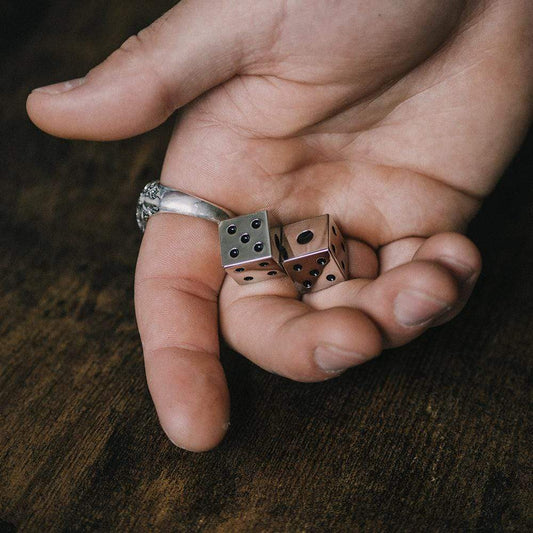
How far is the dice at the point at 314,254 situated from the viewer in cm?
132

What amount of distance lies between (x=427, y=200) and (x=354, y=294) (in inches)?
17.1

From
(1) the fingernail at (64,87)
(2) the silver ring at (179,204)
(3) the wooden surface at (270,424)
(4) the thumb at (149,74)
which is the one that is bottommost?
(3) the wooden surface at (270,424)

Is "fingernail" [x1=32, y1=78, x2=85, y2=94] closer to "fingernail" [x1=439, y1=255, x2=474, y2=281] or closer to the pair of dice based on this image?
the pair of dice

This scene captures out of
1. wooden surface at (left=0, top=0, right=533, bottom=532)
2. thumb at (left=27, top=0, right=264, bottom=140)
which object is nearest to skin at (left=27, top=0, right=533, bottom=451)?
thumb at (left=27, top=0, right=264, bottom=140)

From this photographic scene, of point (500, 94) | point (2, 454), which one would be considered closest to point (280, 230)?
point (500, 94)

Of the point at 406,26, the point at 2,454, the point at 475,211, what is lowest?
the point at 475,211

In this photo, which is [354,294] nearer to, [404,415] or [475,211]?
[404,415]

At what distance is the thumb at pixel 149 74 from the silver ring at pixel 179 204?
0.20 m

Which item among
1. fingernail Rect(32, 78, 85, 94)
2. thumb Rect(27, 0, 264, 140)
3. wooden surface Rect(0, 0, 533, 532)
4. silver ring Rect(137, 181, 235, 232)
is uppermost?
fingernail Rect(32, 78, 85, 94)

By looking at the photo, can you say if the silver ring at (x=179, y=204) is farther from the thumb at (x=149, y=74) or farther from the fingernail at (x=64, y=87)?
the fingernail at (x=64, y=87)

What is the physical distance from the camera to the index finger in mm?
1163

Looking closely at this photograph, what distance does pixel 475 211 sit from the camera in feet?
5.32

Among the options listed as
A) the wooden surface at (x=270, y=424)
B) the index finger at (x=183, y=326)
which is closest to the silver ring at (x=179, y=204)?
the index finger at (x=183, y=326)

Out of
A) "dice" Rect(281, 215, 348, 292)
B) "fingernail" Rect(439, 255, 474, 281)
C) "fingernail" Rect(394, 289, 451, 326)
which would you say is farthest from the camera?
"dice" Rect(281, 215, 348, 292)
